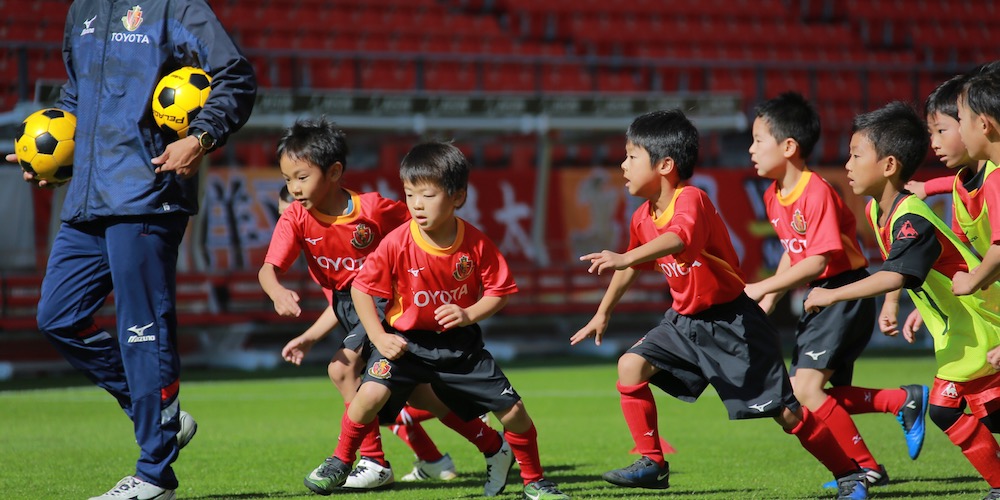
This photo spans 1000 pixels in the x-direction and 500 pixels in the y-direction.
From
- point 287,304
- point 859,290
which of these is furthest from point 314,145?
point 859,290

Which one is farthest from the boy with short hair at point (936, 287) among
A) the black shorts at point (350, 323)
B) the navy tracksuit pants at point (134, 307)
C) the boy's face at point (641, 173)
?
the navy tracksuit pants at point (134, 307)

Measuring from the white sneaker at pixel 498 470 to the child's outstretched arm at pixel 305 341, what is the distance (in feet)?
3.24

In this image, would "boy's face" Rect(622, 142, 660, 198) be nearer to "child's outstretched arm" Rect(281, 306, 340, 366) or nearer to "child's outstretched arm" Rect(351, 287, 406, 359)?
"child's outstretched arm" Rect(351, 287, 406, 359)

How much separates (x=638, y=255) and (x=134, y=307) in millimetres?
2020

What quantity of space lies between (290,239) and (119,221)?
3.35ft

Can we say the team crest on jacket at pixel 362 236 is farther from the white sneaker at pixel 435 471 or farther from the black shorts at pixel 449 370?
the white sneaker at pixel 435 471

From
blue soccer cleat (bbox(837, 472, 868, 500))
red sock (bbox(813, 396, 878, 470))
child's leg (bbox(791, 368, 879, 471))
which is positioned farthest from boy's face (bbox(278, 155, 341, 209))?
blue soccer cleat (bbox(837, 472, 868, 500))

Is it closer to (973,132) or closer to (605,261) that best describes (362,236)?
(605,261)

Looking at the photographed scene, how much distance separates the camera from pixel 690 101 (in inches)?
570

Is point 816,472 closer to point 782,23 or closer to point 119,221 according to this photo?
point 119,221

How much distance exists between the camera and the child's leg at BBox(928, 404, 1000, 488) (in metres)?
4.94

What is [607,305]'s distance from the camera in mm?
5266

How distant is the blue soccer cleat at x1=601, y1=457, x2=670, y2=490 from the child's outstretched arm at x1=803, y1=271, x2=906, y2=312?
1012 millimetres

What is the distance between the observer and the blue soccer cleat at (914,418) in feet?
20.2
